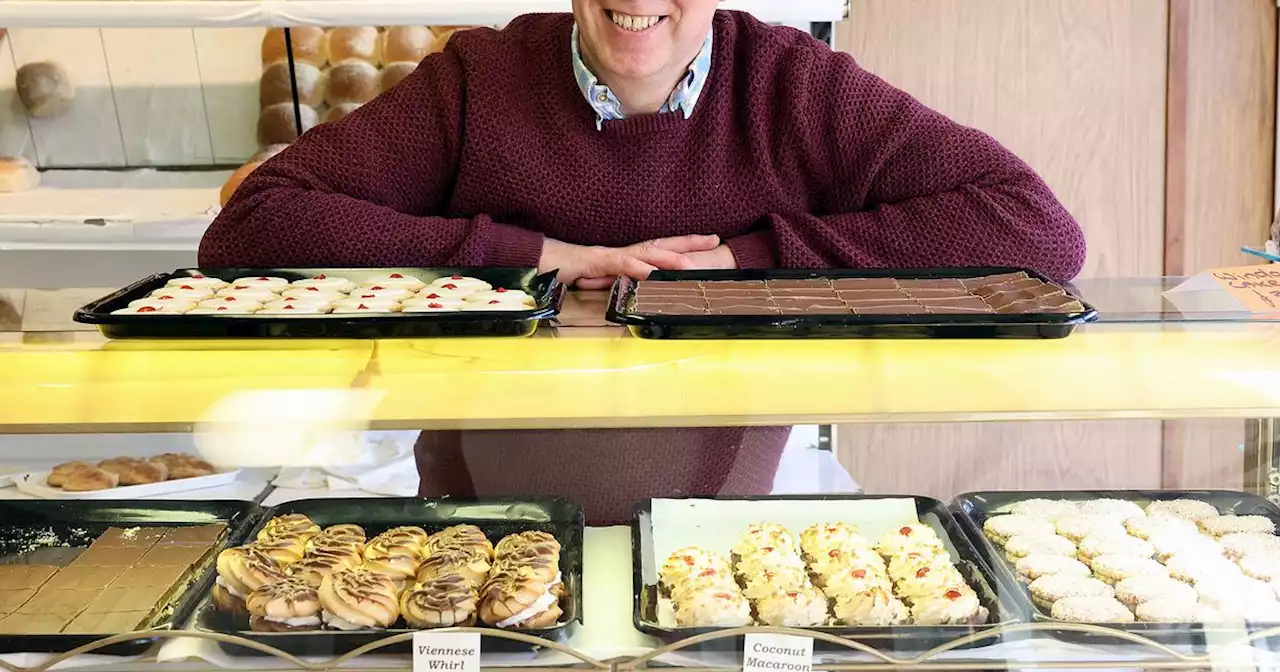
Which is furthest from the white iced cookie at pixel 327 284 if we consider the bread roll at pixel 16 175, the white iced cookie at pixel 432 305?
the bread roll at pixel 16 175

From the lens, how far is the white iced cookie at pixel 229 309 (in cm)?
115

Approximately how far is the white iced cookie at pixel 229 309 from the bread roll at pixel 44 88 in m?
2.87

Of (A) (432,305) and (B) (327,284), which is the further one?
(B) (327,284)

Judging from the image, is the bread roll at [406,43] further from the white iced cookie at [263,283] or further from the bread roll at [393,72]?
the white iced cookie at [263,283]

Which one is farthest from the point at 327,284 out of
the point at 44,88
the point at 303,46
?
the point at 44,88

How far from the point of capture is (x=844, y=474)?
1.52 m

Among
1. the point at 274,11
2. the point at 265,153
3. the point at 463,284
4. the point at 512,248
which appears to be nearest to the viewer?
the point at 463,284

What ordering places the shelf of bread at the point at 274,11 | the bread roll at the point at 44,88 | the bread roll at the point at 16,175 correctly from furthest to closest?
the bread roll at the point at 44,88 → the bread roll at the point at 16,175 → the shelf of bread at the point at 274,11

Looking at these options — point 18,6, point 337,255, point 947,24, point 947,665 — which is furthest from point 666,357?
point 947,24

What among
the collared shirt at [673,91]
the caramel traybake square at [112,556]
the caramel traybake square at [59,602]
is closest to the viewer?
the caramel traybake square at [59,602]

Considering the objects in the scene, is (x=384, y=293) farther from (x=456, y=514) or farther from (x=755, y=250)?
(x=755, y=250)

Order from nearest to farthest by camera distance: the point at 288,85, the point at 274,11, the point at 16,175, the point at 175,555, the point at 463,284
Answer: the point at 463,284, the point at 175,555, the point at 274,11, the point at 16,175, the point at 288,85

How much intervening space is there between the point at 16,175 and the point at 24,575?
2344 millimetres

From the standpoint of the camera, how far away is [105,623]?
1.27 m
